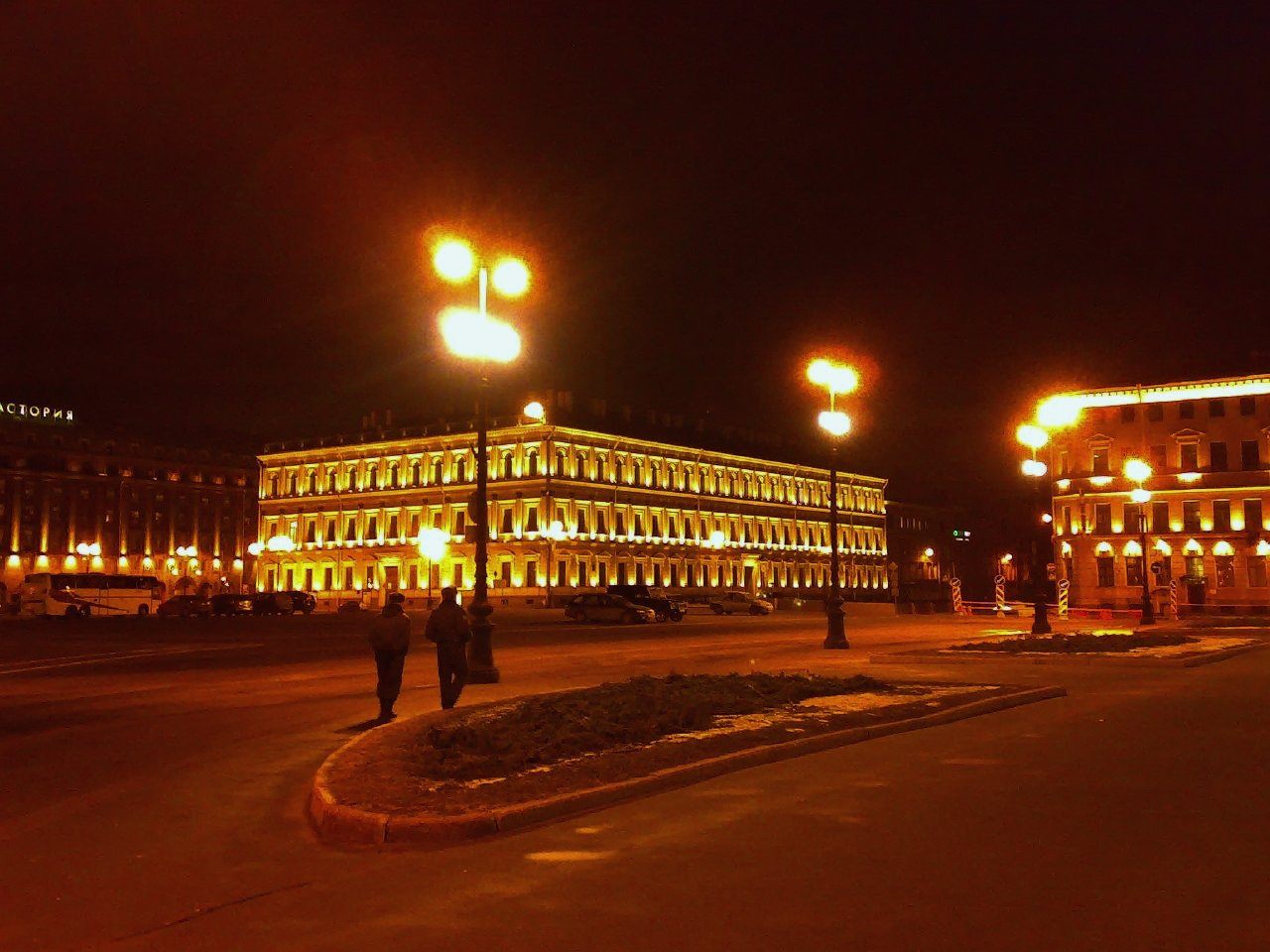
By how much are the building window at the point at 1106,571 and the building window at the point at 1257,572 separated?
25.1 ft

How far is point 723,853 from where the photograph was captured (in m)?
7.89

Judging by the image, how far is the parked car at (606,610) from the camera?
5494 centimetres

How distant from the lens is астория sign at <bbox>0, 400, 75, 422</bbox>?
4510 inches

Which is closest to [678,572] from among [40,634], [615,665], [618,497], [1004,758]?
[618,497]

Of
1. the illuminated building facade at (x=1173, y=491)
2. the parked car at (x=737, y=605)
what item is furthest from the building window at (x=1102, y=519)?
the parked car at (x=737, y=605)

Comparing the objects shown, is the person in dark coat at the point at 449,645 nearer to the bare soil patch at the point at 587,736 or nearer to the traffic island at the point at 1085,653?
the bare soil patch at the point at 587,736

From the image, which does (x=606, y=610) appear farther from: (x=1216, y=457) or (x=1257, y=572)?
(x=1216, y=457)

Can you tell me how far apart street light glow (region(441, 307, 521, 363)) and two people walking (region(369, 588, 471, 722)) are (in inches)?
191

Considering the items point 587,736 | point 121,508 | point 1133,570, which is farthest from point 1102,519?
point 121,508

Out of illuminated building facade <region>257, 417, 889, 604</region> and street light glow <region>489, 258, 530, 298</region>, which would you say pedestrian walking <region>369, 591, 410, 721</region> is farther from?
illuminated building facade <region>257, 417, 889, 604</region>

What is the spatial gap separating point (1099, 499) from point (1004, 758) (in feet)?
235

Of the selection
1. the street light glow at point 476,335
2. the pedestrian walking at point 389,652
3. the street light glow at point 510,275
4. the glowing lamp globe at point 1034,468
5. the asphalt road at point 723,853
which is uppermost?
the street light glow at point 510,275

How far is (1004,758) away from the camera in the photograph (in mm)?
11672

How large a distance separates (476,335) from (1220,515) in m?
67.5
